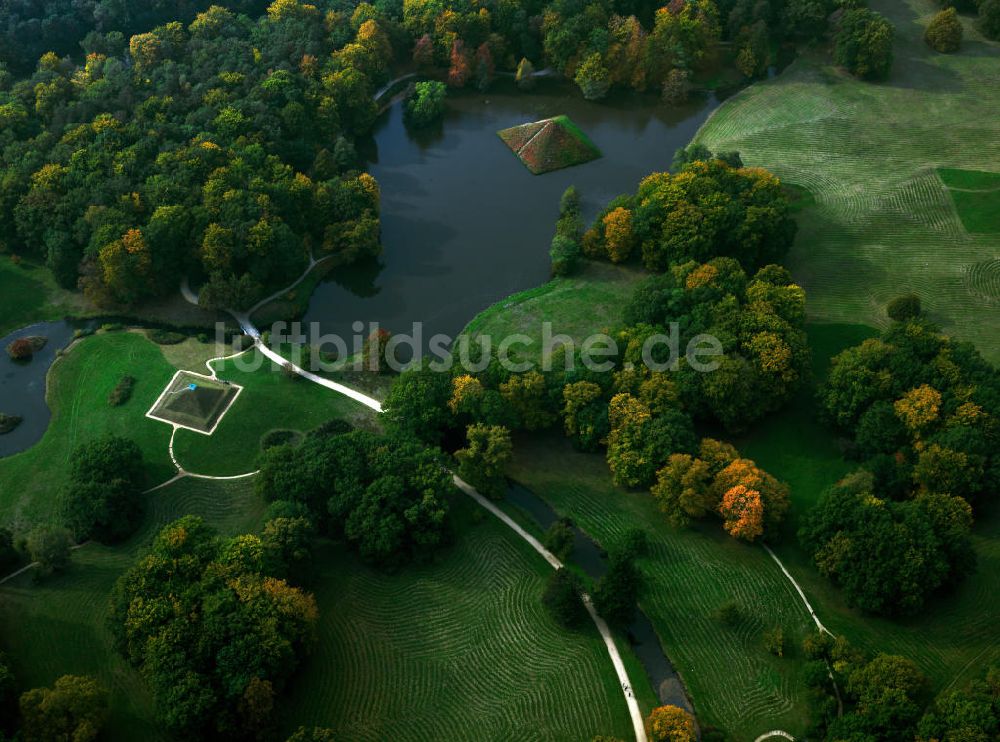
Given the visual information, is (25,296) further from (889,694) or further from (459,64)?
(889,694)

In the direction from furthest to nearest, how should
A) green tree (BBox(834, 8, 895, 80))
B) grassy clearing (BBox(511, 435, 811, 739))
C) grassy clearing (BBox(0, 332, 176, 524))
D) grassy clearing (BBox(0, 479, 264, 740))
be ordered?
green tree (BBox(834, 8, 895, 80)) → grassy clearing (BBox(0, 332, 176, 524)) → grassy clearing (BBox(0, 479, 264, 740)) → grassy clearing (BBox(511, 435, 811, 739))

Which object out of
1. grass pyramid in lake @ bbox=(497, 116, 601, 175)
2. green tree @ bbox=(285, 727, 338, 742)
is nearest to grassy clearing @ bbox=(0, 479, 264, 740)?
green tree @ bbox=(285, 727, 338, 742)

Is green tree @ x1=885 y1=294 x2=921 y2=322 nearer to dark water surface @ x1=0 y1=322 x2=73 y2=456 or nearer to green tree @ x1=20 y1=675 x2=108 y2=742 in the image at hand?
green tree @ x1=20 y1=675 x2=108 y2=742

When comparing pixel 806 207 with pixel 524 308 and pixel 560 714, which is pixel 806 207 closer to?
pixel 524 308

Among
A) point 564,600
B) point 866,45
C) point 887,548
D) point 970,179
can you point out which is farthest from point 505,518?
point 866,45

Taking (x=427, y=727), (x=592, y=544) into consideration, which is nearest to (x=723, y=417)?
(x=592, y=544)

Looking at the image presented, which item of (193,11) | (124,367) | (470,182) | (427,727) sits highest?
(193,11)
